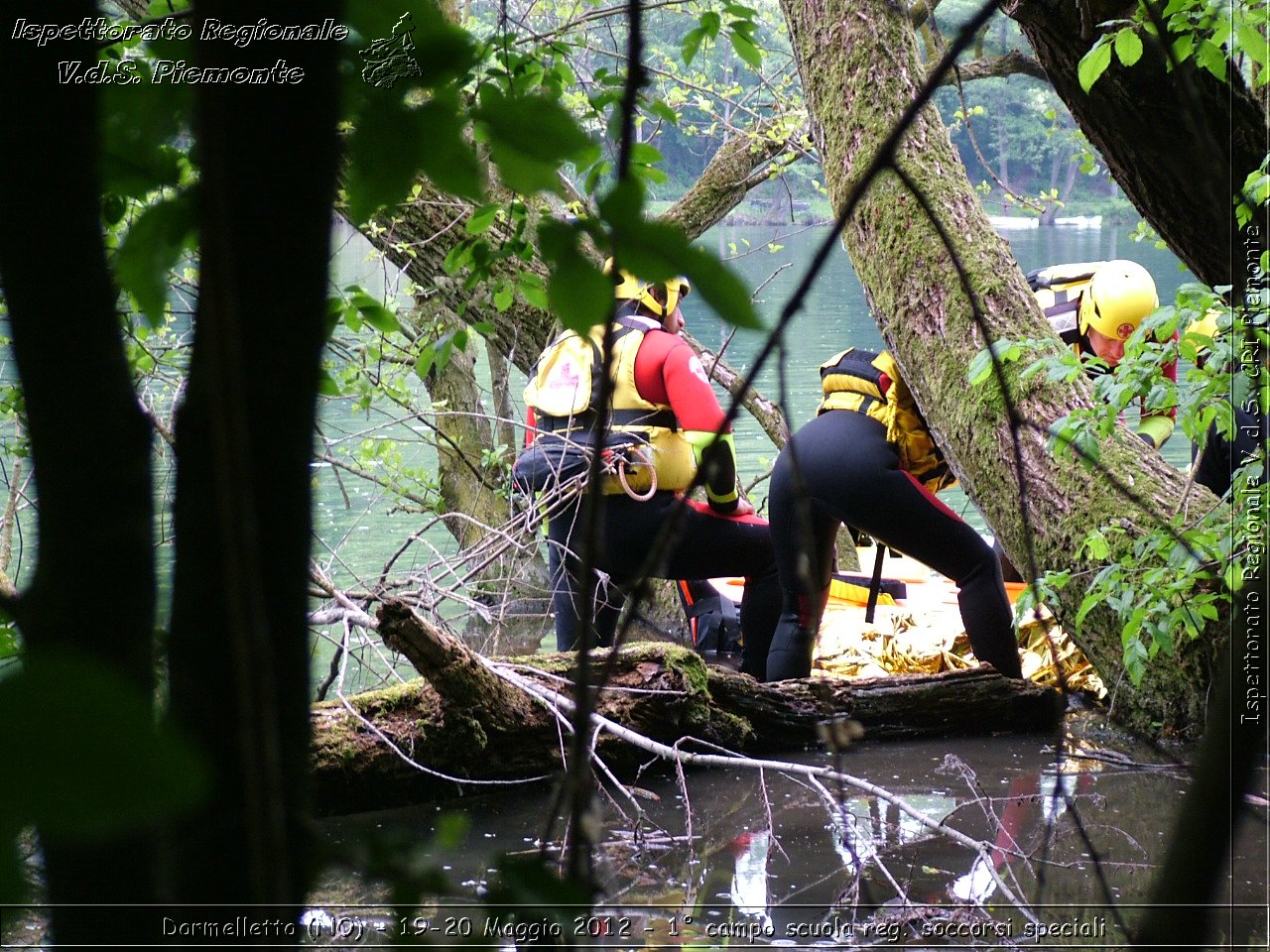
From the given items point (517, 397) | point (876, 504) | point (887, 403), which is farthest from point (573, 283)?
point (517, 397)

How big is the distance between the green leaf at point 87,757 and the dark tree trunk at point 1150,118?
137 inches

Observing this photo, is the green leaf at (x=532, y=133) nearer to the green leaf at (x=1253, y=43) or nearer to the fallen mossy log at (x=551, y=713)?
the green leaf at (x=1253, y=43)

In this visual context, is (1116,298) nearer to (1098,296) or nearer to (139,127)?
(1098,296)

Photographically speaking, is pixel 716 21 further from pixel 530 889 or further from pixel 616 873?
pixel 616 873

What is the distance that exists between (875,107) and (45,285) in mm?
5021

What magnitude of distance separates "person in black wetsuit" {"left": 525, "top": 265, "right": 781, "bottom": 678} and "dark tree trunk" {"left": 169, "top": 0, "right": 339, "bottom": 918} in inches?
168

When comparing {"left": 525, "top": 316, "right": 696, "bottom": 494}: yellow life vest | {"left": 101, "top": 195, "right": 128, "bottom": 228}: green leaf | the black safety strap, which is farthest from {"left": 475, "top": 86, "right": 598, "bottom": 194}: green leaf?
the black safety strap

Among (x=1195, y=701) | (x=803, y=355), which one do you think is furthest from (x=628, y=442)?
(x=803, y=355)

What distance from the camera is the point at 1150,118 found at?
144 inches

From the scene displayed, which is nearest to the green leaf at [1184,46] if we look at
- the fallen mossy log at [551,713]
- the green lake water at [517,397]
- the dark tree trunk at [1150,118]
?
the dark tree trunk at [1150,118]

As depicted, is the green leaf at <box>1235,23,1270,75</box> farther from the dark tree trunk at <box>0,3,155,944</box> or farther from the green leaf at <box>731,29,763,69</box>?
the dark tree trunk at <box>0,3,155,944</box>

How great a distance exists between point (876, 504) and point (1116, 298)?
1522mm

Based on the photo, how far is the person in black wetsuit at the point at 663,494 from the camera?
213 inches

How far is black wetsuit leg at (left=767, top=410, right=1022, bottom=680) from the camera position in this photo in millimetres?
5160
